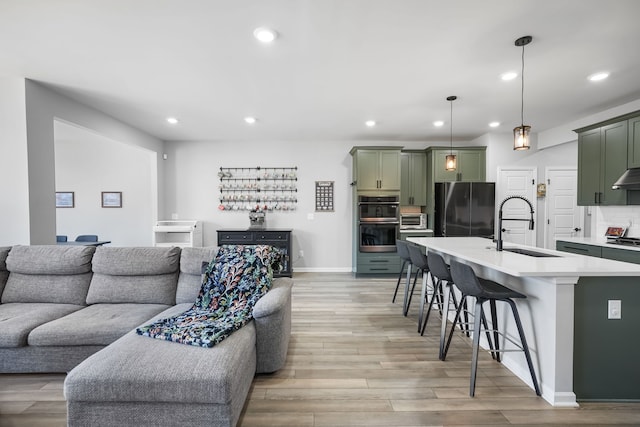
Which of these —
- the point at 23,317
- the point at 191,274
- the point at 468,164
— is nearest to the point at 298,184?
the point at 468,164

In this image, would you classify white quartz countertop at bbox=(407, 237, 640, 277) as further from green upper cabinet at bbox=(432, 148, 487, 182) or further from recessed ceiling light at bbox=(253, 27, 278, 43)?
green upper cabinet at bbox=(432, 148, 487, 182)

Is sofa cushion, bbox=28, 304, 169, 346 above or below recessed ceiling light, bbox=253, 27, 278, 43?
below

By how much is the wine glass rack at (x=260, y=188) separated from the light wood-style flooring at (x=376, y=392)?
3120 millimetres

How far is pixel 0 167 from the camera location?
2.93 metres

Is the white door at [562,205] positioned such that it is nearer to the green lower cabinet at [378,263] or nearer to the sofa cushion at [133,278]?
the green lower cabinet at [378,263]

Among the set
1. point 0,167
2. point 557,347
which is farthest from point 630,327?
point 0,167

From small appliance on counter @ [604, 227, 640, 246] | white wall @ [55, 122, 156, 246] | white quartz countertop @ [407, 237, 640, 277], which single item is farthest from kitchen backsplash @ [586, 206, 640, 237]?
white wall @ [55, 122, 156, 246]

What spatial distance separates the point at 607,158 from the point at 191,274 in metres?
5.18

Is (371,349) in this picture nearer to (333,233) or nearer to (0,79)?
(333,233)

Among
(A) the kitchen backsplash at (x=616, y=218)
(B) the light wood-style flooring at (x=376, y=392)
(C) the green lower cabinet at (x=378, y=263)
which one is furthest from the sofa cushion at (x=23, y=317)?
Result: (A) the kitchen backsplash at (x=616, y=218)

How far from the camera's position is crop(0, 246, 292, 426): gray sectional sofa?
4.78ft

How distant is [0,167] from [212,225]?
120 inches

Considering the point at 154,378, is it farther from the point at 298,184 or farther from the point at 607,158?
the point at 607,158

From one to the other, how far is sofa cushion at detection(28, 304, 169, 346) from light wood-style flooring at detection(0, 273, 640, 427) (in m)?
0.34
